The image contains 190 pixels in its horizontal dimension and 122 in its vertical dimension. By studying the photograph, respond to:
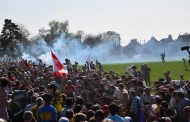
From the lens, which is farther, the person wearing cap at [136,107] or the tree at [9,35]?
the tree at [9,35]

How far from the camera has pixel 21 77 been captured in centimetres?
2327

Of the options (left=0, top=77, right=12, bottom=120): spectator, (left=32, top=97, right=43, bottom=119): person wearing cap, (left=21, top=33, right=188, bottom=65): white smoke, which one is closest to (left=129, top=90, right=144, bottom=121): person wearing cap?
(left=32, top=97, right=43, bottom=119): person wearing cap

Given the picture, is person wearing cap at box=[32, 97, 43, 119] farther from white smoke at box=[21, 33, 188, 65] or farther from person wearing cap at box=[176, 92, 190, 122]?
white smoke at box=[21, 33, 188, 65]

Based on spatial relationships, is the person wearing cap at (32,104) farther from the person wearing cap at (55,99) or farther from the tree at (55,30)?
the tree at (55,30)

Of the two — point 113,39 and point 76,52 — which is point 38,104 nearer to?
point 76,52

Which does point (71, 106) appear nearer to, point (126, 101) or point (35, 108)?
point (35, 108)

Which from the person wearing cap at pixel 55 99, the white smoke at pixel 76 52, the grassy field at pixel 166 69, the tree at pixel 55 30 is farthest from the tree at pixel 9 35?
the person wearing cap at pixel 55 99

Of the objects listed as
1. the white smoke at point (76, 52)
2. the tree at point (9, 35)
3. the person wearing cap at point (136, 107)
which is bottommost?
the person wearing cap at point (136, 107)

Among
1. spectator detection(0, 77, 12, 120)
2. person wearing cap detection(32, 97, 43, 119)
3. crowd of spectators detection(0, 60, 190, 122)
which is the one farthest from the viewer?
spectator detection(0, 77, 12, 120)

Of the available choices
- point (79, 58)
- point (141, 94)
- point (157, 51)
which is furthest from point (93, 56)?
point (141, 94)

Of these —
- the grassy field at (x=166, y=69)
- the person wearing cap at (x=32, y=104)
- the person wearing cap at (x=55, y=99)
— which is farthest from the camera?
the grassy field at (x=166, y=69)

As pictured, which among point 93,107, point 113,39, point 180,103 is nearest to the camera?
point 93,107

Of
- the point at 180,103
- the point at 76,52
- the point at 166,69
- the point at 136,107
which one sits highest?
the point at 76,52

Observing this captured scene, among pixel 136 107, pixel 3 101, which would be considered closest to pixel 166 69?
pixel 136 107
